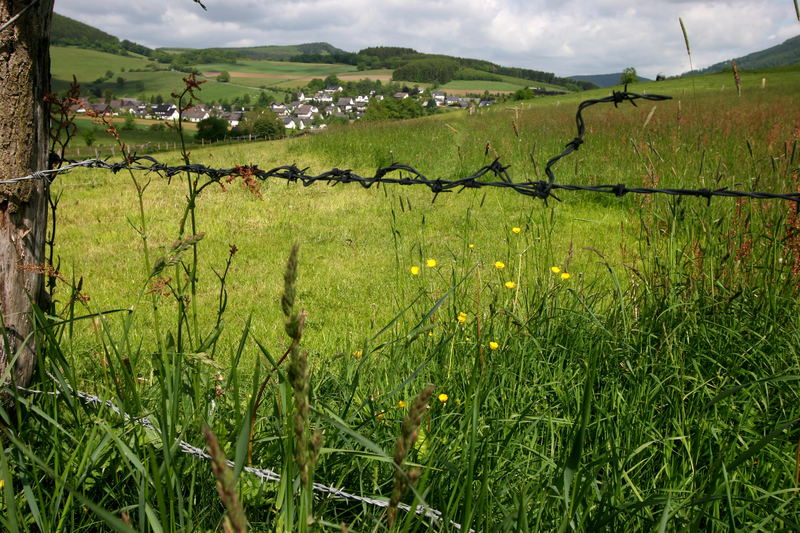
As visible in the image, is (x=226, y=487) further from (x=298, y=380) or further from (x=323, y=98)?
(x=323, y=98)

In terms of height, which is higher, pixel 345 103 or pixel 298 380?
pixel 345 103

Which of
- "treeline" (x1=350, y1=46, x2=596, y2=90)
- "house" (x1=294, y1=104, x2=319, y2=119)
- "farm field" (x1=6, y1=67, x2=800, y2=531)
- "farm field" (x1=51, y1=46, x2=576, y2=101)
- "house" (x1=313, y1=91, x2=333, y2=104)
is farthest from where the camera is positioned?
"treeline" (x1=350, y1=46, x2=596, y2=90)

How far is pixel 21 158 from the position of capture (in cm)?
187

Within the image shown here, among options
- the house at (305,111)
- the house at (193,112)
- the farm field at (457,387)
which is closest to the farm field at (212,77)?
the house at (305,111)

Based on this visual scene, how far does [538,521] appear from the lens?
55.3 inches

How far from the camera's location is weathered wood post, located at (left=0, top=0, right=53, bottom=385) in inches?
70.4

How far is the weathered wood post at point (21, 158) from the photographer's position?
1789 mm

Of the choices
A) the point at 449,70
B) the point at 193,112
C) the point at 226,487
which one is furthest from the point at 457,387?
the point at 449,70

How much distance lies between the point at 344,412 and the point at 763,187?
172 inches

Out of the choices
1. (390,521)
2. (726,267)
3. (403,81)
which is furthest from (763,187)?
(403,81)

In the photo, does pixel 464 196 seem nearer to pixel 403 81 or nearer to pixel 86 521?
pixel 86 521

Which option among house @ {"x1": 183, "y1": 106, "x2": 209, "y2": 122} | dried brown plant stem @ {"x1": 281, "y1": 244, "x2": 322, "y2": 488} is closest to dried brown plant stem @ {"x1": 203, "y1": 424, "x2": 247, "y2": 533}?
dried brown plant stem @ {"x1": 281, "y1": 244, "x2": 322, "y2": 488}

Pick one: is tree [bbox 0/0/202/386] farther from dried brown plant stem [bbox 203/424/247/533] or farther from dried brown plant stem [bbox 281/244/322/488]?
dried brown plant stem [bbox 203/424/247/533]

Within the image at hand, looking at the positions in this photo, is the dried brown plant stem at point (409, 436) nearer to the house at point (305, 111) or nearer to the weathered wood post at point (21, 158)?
the weathered wood post at point (21, 158)
